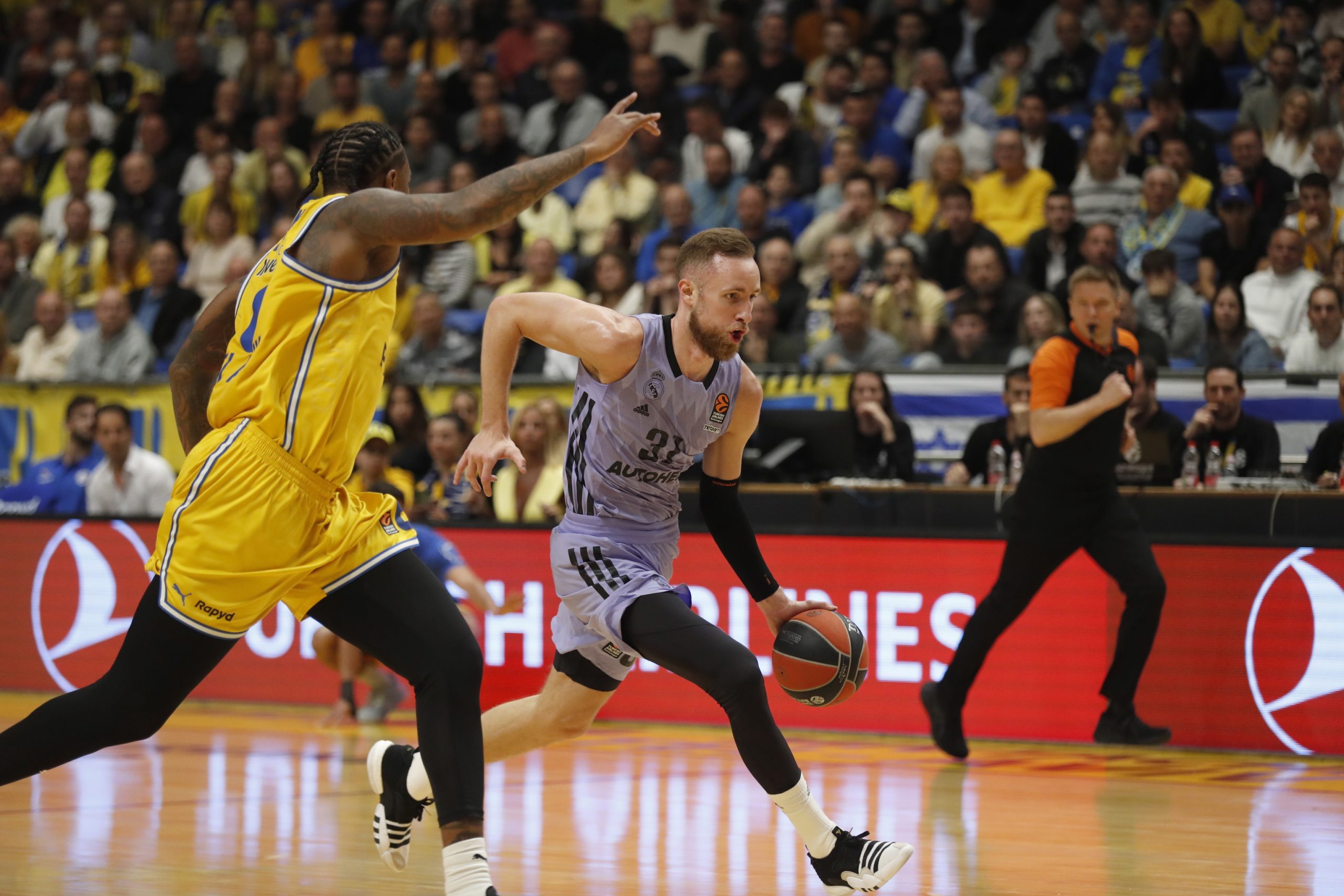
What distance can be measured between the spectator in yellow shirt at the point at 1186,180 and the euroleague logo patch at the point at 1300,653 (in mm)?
4384

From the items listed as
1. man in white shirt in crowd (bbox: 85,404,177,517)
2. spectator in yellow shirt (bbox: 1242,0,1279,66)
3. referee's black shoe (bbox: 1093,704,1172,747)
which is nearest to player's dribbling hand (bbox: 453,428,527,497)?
referee's black shoe (bbox: 1093,704,1172,747)

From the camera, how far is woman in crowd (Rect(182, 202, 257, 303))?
50.1 feet

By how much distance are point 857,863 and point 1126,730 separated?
12.3 ft

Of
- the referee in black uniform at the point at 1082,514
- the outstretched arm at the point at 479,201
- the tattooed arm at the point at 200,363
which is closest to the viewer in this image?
the outstretched arm at the point at 479,201

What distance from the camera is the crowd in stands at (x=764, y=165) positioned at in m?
11.7

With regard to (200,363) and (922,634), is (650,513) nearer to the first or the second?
(200,363)

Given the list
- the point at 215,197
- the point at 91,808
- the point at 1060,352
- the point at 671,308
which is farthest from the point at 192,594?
the point at 215,197

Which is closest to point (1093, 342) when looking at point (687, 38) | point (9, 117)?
point (687, 38)

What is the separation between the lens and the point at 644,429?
17.4ft

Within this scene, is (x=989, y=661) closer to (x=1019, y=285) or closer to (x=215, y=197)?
(x=1019, y=285)

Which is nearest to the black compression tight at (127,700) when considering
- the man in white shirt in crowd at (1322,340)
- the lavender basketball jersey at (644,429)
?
the lavender basketball jersey at (644,429)

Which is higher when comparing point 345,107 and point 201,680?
point 345,107

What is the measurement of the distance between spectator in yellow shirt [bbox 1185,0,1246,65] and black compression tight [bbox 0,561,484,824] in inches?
429

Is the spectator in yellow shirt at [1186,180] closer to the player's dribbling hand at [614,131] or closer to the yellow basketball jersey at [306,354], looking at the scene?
the player's dribbling hand at [614,131]
